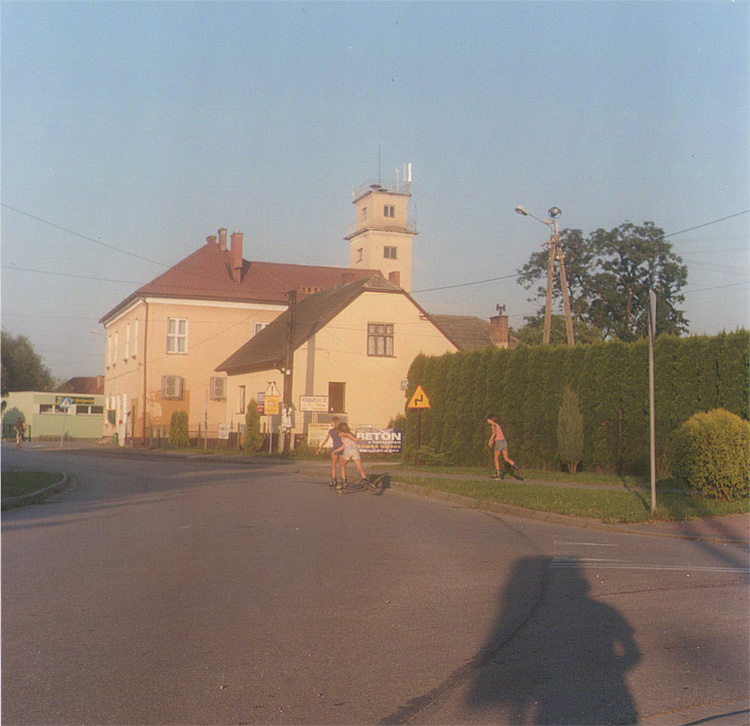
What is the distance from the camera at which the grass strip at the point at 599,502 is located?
15.2 meters

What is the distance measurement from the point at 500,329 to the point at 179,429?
21.1 m

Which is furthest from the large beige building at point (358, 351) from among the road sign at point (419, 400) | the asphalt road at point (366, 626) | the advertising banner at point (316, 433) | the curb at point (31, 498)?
the asphalt road at point (366, 626)

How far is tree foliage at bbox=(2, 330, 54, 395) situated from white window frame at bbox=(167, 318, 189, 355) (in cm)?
3155

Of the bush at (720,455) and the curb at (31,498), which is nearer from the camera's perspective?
the bush at (720,455)

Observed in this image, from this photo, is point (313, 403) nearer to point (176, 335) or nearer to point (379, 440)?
point (379, 440)

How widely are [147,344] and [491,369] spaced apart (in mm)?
28551

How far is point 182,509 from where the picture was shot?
16.2 meters

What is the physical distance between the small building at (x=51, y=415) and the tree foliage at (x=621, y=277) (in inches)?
1509

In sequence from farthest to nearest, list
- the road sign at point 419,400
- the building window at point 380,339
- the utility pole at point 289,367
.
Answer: the building window at point 380,339 < the utility pole at point 289,367 < the road sign at point 419,400

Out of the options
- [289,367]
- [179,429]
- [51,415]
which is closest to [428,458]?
[289,367]

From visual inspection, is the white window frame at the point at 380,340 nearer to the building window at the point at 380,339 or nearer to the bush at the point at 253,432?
the building window at the point at 380,339

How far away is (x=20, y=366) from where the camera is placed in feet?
280

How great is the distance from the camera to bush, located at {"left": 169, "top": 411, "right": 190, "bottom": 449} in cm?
4875

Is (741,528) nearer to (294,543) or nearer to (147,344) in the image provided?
(294,543)
